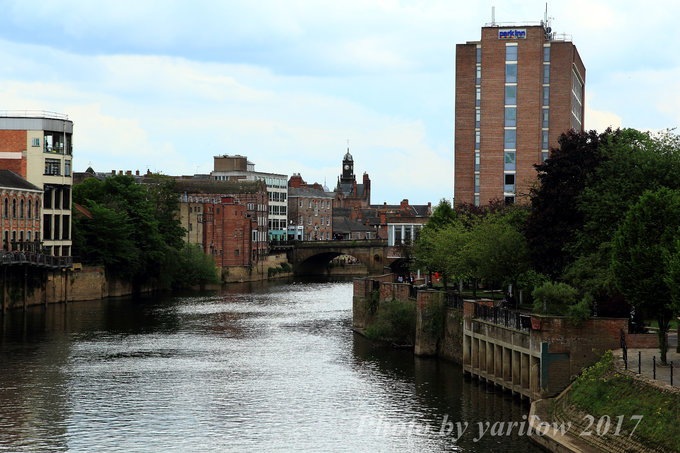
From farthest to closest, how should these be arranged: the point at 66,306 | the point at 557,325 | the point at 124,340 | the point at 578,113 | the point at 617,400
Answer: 1. the point at 578,113
2. the point at 66,306
3. the point at 124,340
4. the point at 557,325
5. the point at 617,400

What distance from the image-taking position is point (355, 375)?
2271 inches

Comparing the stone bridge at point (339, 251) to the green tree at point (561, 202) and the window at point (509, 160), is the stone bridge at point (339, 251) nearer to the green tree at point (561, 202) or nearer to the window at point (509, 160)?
the window at point (509, 160)

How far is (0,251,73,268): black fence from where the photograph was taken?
9165 cm

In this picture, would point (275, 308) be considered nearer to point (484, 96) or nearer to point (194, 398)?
point (484, 96)

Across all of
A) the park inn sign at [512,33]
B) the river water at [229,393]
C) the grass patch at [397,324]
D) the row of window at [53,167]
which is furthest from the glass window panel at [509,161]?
the grass patch at [397,324]

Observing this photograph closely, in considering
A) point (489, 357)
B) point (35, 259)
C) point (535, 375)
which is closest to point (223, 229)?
point (35, 259)

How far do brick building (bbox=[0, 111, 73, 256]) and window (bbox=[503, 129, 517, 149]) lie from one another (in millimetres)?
50313

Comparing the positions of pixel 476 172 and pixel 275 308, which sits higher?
pixel 476 172

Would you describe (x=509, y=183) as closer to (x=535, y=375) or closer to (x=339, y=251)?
(x=339, y=251)

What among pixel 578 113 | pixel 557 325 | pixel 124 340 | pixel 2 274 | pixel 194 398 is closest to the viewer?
pixel 557 325

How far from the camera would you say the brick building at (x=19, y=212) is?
320ft

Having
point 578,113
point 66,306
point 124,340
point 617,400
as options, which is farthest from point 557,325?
point 578,113

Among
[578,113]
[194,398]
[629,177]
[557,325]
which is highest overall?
[578,113]

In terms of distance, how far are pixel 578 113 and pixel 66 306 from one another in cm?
6880
